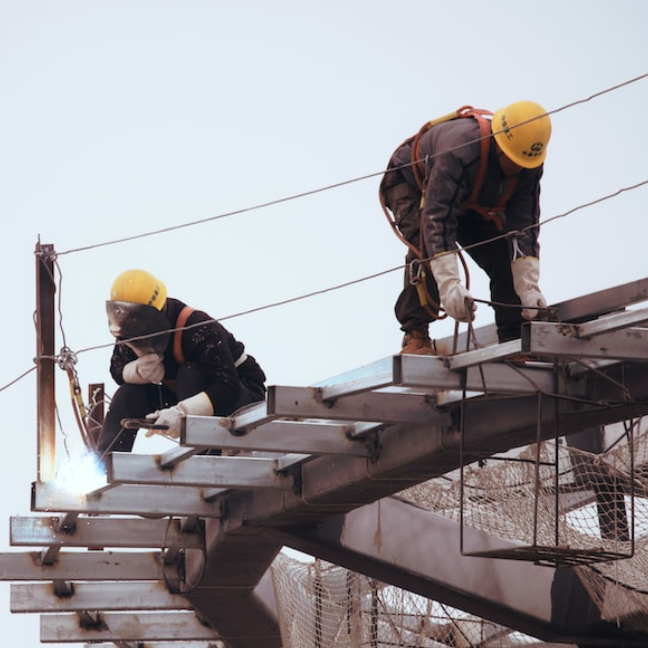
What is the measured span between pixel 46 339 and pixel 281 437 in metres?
2.51

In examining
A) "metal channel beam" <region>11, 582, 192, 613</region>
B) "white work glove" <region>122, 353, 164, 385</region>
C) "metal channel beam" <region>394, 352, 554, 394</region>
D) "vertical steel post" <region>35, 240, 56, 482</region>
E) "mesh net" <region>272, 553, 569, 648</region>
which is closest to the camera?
"metal channel beam" <region>394, 352, 554, 394</region>

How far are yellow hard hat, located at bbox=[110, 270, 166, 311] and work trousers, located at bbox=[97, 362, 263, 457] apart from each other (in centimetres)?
54

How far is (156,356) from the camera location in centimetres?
1220

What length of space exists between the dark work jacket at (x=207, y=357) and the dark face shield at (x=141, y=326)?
120 millimetres

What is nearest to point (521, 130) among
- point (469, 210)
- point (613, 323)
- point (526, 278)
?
point (469, 210)

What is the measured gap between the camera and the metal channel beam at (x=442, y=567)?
12734 millimetres

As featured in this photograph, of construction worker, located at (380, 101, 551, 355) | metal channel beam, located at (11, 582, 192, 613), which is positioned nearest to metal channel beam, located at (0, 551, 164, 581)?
metal channel beam, located at (11, 582, 192, 613)

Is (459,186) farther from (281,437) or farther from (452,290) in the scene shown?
(281,437)

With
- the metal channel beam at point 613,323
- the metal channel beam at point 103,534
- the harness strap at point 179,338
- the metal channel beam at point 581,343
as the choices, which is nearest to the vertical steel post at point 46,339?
the harness strap at point 179,338

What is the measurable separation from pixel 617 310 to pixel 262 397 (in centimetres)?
400

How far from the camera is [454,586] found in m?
12.8

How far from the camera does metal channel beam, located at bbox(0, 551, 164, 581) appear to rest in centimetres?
1420

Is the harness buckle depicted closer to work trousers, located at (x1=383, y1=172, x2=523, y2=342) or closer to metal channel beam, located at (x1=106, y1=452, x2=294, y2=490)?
work trousers, located at (x1=383, y1=172, x2=523, y2=342)

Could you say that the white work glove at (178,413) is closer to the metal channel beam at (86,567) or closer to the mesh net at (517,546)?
the mesh net at (517,546)
